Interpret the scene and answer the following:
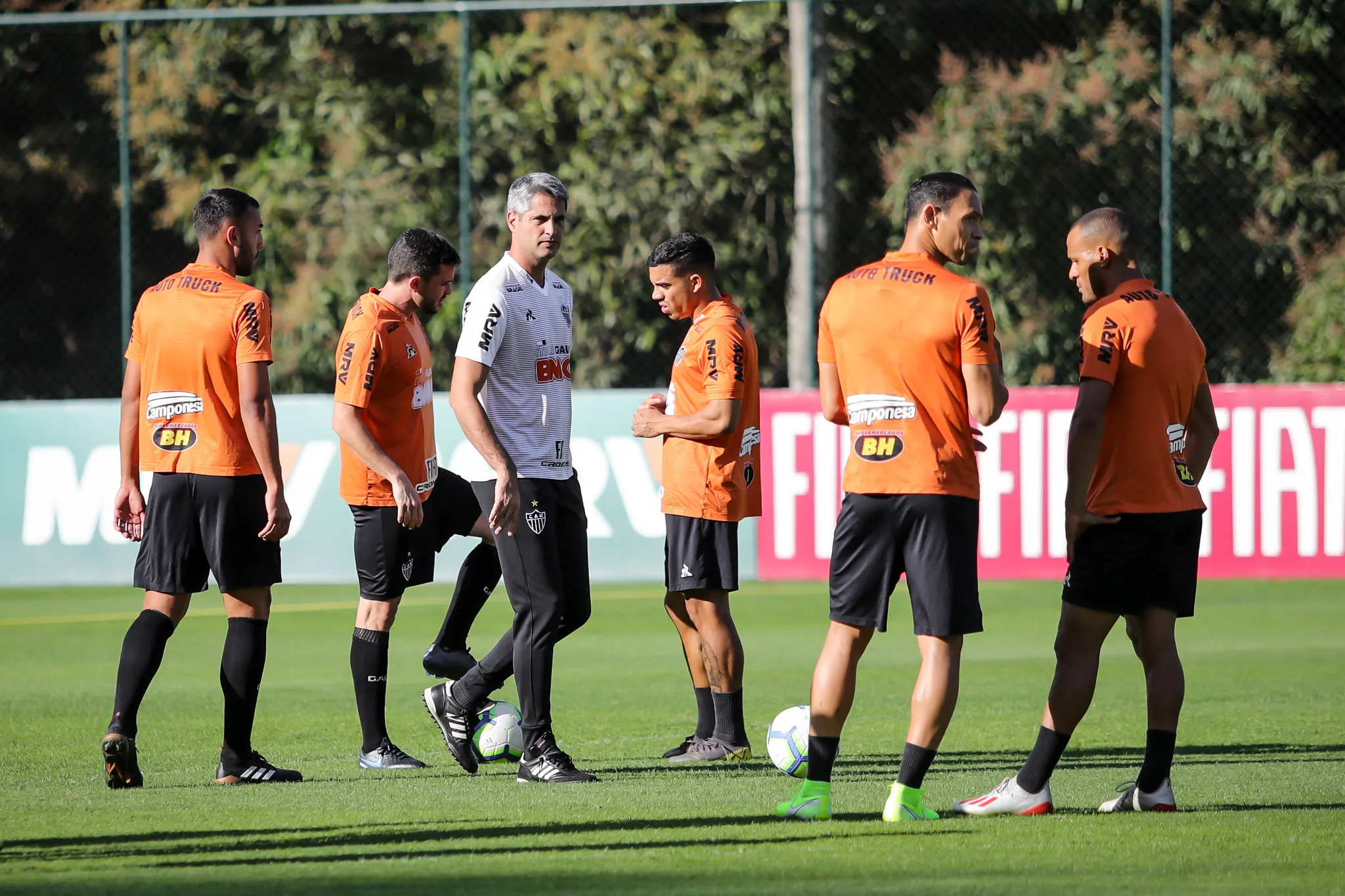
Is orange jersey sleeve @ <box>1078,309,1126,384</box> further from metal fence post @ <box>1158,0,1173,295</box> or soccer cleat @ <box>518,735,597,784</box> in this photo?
metal fence post @ <box>1158,0,1173,295</box>

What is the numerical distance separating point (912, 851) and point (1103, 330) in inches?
74.4

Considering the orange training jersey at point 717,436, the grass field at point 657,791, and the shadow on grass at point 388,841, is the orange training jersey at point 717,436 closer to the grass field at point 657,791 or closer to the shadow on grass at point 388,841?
the grass field at point 657,791

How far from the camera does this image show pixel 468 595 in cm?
822

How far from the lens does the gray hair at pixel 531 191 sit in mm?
7129

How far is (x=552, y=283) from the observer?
7352mm

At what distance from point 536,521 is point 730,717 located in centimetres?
A: 155

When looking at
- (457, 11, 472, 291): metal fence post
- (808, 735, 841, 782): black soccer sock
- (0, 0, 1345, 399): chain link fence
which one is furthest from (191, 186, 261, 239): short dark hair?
(0, 0, 1345, 399): chain link fence

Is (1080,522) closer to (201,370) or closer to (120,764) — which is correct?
(201,370)

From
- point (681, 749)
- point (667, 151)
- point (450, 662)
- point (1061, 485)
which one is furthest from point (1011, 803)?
point (667, 151)

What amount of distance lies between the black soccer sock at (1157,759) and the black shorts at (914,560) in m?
0.80

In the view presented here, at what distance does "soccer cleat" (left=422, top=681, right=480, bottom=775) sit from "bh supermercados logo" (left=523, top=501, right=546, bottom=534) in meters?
1.01

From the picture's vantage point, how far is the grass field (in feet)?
17.4

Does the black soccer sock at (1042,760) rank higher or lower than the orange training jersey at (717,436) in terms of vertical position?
lower

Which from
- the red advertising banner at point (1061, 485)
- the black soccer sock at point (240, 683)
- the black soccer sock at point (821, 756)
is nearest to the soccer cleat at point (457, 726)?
the black soccer sock at point (240, 683)
